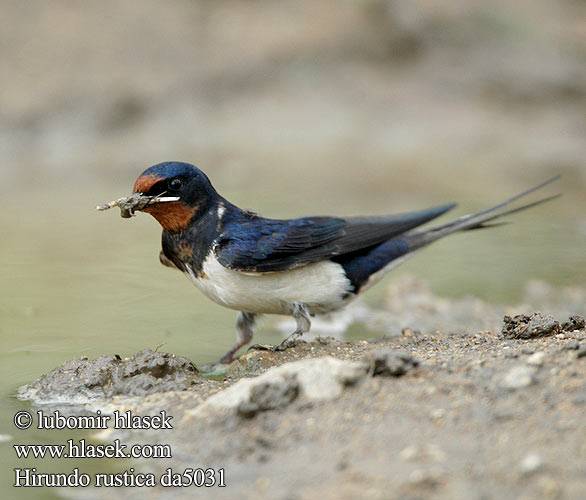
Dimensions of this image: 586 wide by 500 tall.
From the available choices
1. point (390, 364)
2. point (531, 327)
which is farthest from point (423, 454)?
point (531, 327)

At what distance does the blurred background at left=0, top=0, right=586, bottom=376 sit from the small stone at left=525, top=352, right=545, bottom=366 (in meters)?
4.97

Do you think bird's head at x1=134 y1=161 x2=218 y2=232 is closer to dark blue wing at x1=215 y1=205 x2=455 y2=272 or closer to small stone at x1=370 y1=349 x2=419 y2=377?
dark blue wing at x1=215 y1=205 x2=455 y2=272

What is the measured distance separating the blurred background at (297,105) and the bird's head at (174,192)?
3361mm

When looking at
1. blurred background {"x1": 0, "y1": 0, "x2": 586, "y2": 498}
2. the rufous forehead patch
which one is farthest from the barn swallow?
blurred background {"x1": 0, "y1": 0, "x2": 586, "y2": 498}

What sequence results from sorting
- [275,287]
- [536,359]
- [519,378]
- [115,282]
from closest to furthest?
1. [519,378]
2. [536,359]
3. [275,287]
4. [115,282]

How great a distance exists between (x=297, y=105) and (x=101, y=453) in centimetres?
869

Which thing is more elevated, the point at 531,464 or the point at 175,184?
the point at 175,184

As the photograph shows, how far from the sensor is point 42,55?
11.5 metres

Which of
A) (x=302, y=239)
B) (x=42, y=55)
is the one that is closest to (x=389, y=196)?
(x=302, y=239)

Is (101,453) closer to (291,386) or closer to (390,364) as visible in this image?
(291,386)

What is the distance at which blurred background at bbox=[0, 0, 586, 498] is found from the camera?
30.5 feet

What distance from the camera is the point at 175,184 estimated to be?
4629 mm

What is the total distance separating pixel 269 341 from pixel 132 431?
6.31 feet

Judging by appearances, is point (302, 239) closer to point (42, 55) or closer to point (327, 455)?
point (327, 455)
